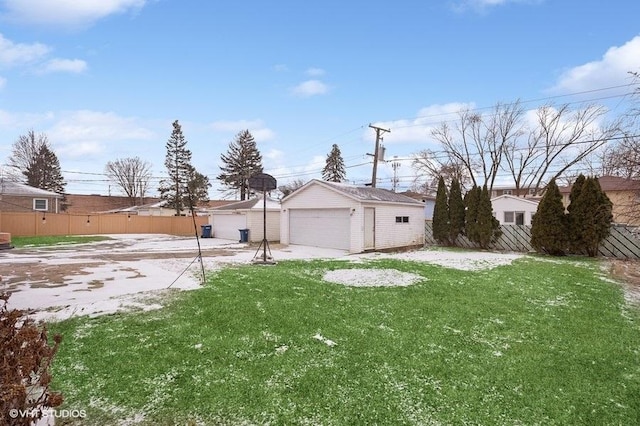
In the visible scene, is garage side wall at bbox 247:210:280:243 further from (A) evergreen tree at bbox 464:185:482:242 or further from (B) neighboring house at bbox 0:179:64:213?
(B) neighboring house at bbox 0:179:64:213

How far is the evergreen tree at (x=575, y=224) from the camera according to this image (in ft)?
43.9

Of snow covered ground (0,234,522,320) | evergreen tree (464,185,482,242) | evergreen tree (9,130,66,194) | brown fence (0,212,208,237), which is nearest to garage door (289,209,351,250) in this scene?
snow covered ground (0,234,522,320)

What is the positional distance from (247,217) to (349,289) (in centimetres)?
1362

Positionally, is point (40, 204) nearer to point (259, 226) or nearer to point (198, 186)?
point (198, 186)

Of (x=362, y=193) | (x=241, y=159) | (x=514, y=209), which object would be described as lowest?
(x=514, y=209)

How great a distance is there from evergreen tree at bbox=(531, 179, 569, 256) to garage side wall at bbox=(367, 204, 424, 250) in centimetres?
520

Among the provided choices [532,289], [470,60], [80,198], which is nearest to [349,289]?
[532,289]

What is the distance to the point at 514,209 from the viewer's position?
22875 mm

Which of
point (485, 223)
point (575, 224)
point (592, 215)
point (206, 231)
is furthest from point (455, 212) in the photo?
point (206, 231)

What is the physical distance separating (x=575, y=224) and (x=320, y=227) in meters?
10.1

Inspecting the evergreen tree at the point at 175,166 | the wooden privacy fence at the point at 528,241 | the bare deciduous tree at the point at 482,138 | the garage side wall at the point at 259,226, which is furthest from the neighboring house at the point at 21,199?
the bare deciduous tree at the point at 482,138

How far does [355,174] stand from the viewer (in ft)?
132

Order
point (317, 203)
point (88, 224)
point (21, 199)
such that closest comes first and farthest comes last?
1. point (317, 203)
2. point (88, 224)
3. point (21, 199)

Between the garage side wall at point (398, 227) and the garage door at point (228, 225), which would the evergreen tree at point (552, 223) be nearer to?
the garage side wall at point (398, 227)
